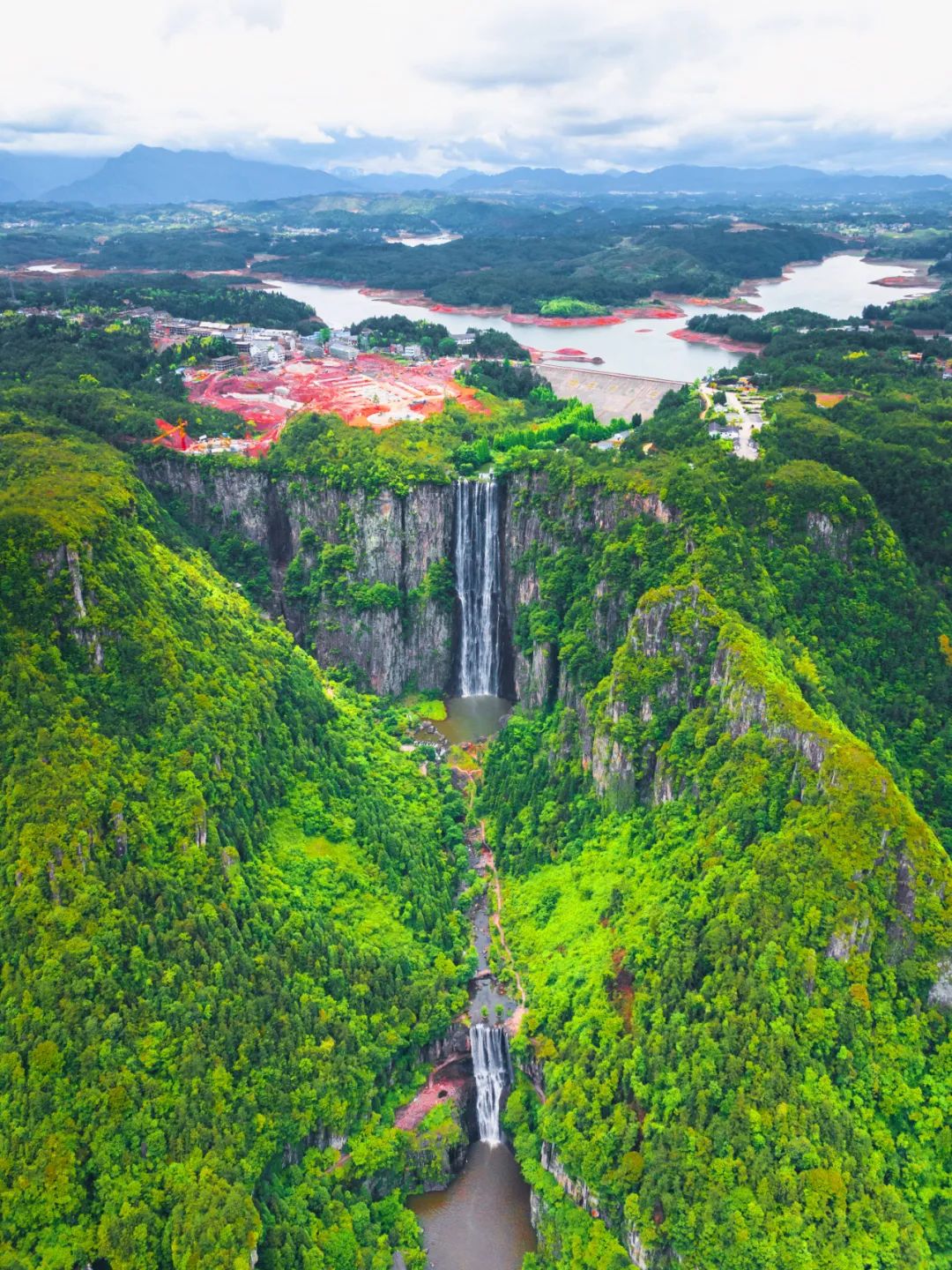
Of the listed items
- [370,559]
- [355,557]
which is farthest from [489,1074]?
[355,557]

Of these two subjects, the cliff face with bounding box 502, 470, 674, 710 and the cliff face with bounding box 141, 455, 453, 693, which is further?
the cliff face with bounding box 141, 455, 453, 693

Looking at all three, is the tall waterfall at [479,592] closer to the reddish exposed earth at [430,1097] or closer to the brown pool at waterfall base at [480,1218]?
the reddish exposed earth at [430,1097]

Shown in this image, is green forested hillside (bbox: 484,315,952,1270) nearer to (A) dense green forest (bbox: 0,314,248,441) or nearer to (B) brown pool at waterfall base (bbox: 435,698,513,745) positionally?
(B) brown pool at waterfall base (bbox: 435,698,513,745)

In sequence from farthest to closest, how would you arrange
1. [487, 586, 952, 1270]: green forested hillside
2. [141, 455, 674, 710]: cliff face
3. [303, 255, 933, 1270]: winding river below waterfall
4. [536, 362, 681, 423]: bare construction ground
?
[536, 362, 681, 423]: bare construction ground < [141, 455, 674, 710]: cliff face < [303, 255, 933, 1270]: winding river below waterfall < [487, 586, 952, 1270]: green forested hillside

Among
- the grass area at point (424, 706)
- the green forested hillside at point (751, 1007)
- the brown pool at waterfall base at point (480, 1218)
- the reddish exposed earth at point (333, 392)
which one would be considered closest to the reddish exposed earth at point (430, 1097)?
the brown pool at waterfall base at point (480, 1218)

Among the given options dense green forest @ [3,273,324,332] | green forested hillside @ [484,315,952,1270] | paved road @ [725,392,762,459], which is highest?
dense green forest @ [3,273,324,332]

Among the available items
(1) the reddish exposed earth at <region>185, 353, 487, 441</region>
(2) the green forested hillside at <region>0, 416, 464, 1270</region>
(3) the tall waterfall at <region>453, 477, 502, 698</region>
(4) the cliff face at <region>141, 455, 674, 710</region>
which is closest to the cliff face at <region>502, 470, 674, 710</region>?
(4) the cliff face at <region>141, 455, 674, 710</region>
